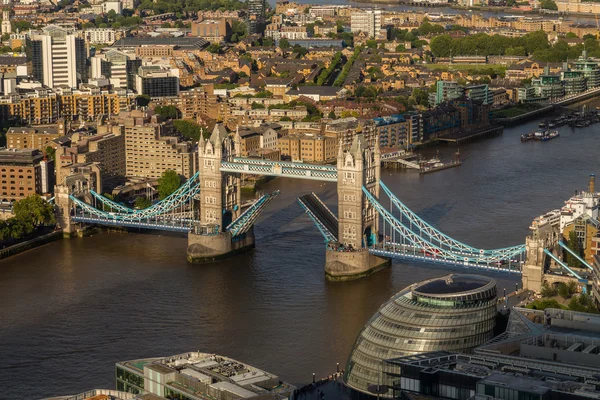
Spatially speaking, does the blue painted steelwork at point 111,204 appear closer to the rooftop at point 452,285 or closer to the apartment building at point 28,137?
the apartment building at point 28,137

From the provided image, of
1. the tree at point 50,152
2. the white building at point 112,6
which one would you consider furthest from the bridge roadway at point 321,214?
the white building at point 112,6

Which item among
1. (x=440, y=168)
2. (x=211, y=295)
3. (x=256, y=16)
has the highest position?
(x=256, y=16)

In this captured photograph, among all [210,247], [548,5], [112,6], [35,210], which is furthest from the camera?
[548,5]

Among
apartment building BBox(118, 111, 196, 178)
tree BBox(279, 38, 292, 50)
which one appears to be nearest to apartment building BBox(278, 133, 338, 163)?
apartment building BBox(118, 111, 196, 178)

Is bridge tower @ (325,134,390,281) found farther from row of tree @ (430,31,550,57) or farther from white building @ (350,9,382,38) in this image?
white building @ (350,9,382,38)

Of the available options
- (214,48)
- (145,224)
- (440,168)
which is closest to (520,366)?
(145,224)

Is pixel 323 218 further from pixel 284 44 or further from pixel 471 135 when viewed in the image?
pixel 284 44
